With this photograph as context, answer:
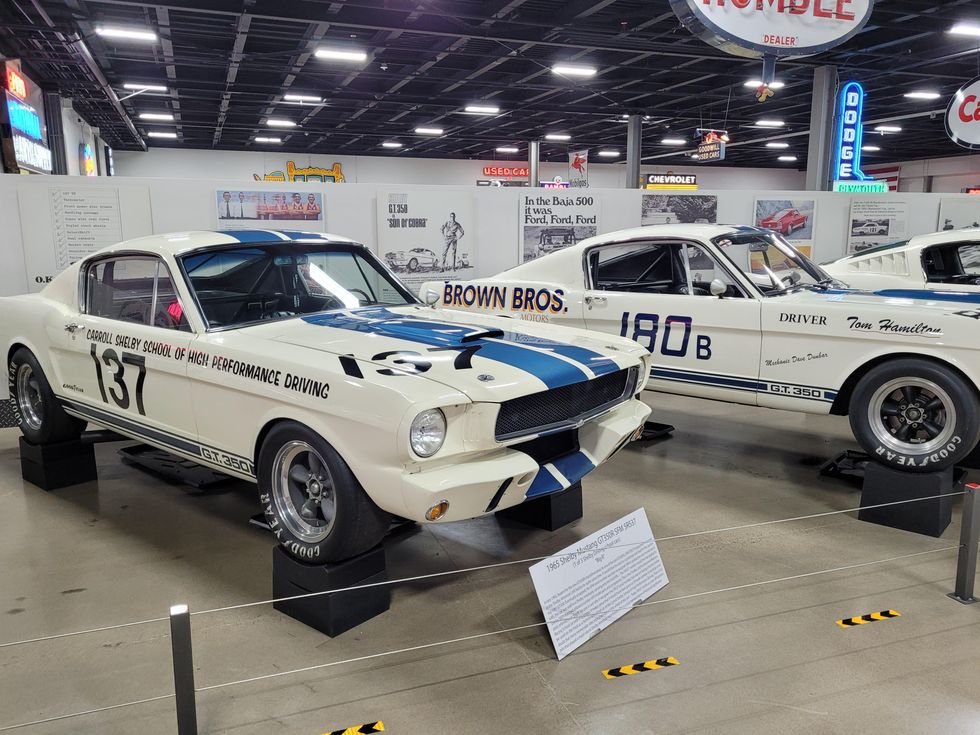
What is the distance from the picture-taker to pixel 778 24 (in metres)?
6.82

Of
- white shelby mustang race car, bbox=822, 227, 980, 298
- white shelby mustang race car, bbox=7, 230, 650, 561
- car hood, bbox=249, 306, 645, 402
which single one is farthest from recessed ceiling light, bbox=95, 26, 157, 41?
white shelby mustang race car, bbox=822, 227, 980, 298

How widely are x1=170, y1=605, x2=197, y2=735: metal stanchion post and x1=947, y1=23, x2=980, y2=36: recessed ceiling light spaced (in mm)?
13773

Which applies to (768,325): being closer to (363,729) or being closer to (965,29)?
(363,729)

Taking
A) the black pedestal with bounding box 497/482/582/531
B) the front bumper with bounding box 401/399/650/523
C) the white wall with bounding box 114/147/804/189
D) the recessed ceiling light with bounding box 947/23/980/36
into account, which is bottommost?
the black pedestal with bounding box 497/482/582/531

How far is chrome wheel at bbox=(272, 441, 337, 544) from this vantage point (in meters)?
3.19

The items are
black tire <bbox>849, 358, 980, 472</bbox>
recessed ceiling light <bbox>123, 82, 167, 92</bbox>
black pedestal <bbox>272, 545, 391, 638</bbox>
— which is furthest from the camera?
recessed ceiling light <bbox>123, 82, 167, 92</bbox>

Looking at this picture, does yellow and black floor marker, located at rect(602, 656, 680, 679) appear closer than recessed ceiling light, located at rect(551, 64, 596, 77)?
Yes

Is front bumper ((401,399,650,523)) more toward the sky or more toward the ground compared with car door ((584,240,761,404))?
more toward the ground

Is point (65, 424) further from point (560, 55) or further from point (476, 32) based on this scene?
point (560, 55)

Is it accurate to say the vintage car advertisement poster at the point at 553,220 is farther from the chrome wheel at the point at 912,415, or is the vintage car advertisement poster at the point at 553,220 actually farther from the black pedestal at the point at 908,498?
the black pedestal at the point at 908,498

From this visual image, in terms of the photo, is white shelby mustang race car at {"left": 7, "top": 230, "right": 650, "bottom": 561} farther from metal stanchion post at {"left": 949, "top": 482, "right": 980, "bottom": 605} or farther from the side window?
metal stanchion post at {"left": 949, "top": 482, "right": 980, "bottom": 605}

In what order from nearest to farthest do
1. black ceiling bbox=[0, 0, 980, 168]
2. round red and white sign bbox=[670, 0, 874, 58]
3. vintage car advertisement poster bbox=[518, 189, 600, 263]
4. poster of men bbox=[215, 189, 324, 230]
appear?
round red and white sign bbox=[670, 0, 874, 58]
poster of men bbox=[215, 189, 324, 230]
vintage car advertisement poster bbox=[518, 189, 600, 263]
black ceiling bbox=[0, 0, 980, 168]

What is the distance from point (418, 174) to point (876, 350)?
27032 millimetres

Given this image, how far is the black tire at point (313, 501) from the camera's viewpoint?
2996 mm
